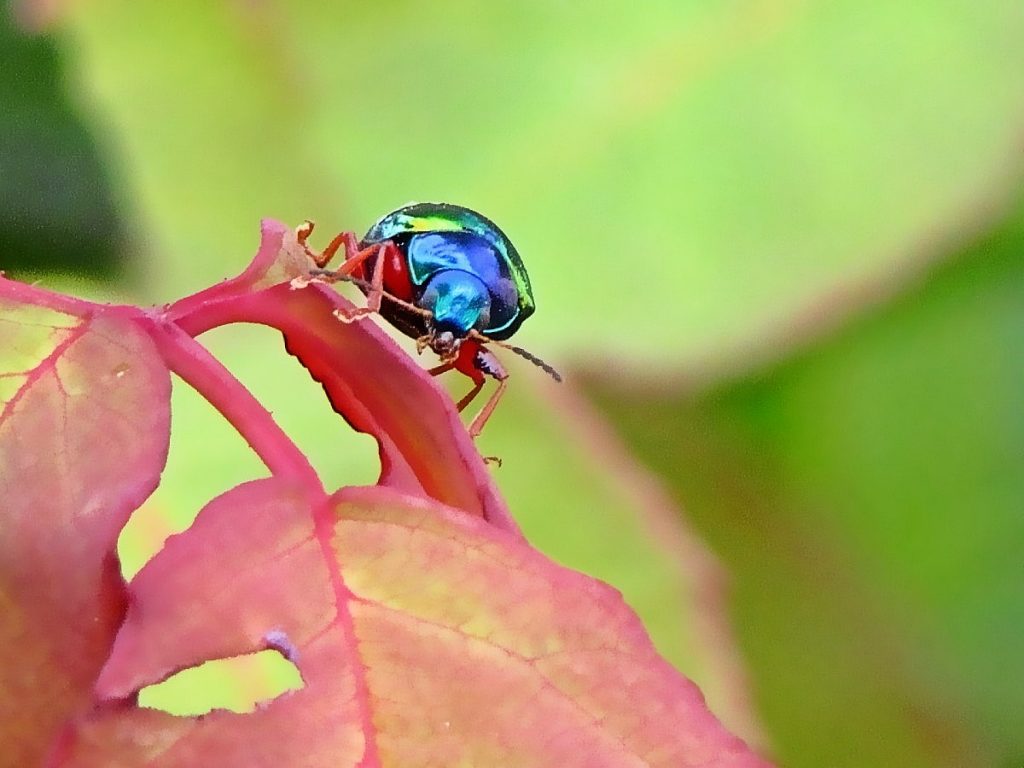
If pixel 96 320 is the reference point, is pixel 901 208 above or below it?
above

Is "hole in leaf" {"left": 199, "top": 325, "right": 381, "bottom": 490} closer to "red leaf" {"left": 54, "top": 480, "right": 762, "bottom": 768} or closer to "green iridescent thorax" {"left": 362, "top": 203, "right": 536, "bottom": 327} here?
"green iridescent thorax" {"left": 362, "top": 203, "right": 536, "bottom": 327}

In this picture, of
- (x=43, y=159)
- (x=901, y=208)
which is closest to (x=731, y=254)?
(x=901, y=208)

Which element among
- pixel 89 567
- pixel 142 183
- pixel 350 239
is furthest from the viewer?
pixel 142 183

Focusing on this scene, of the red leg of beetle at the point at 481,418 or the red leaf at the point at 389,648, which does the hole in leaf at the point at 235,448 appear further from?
the red leaf at the point at 389,648

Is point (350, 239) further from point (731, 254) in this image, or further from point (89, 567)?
point (731, 254)

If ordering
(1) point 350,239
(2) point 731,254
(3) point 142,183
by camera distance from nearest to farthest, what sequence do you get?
1. (1) point 350,239
2. (2) point 731,254
3. (3) point 142,183
